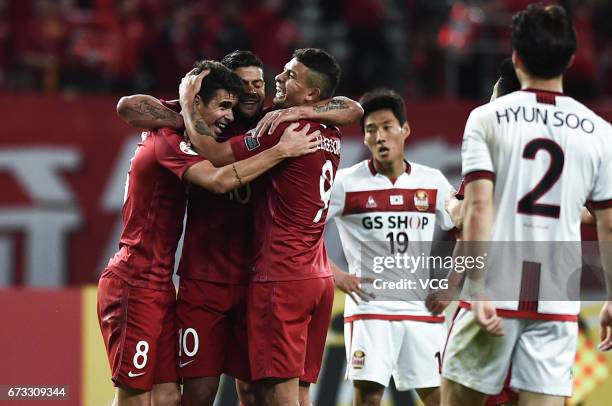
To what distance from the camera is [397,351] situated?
285 inches

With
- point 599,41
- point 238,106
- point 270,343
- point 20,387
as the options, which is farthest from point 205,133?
point 599,41

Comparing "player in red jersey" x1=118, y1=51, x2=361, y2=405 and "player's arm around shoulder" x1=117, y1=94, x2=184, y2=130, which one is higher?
"player's arm around shoulder" x1=117, y1=94, x2=184, y2=130

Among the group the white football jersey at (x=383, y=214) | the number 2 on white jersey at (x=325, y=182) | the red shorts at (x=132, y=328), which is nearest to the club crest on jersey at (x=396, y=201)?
the white football jersey at (x=383, y=214)

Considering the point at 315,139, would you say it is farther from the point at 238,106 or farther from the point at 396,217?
the point at 396,217

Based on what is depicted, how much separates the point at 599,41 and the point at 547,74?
1081 cm

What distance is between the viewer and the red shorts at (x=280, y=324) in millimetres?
6008

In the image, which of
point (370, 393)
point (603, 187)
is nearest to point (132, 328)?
point (370, 393)

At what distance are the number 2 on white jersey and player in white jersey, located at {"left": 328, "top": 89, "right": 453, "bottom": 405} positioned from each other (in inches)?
32.9

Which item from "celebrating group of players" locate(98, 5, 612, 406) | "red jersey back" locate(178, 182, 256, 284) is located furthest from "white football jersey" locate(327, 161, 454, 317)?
"red jersey back" locate(178, 182, 256, 284)

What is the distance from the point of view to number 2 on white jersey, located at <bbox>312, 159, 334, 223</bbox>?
6.25 meters

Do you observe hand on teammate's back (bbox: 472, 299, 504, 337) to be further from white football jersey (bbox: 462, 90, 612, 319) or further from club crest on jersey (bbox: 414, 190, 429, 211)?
club crest on jersey (bbox: 414, 190, 429, 211)

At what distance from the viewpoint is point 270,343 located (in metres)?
6.02

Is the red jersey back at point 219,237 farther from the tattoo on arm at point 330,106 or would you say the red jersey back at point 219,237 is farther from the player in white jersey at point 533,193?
the player in white jersey at point 533,193

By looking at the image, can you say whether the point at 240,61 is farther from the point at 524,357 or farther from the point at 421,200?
the point at 524,357
